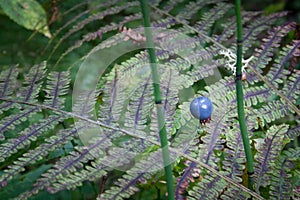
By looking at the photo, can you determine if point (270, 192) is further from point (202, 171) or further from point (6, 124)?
point (6, 124)

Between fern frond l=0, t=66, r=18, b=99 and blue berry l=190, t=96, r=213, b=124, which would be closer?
blue berry l=190, t=96, r=213, b=124

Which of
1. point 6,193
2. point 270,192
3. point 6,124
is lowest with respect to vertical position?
point 6,193

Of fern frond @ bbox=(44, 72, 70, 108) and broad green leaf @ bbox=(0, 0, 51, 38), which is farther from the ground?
broad green leaf @ bbox=(0, 0, 51, 38)

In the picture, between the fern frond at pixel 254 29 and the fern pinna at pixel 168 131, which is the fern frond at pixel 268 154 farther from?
the fern frond at pixel 254 29

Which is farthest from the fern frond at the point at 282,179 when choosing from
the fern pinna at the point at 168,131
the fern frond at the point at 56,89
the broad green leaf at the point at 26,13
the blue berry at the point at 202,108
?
the broad green leaf at the point at 26,13

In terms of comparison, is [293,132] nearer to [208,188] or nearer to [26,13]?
[208,188]

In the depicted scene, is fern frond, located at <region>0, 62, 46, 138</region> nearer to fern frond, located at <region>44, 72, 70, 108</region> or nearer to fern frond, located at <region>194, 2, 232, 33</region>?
fern frond, located at <region>44, 72, 70, 108</region>

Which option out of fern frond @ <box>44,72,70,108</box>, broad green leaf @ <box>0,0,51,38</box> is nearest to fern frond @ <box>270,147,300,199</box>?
fern frond @ <box>44,72,70,108</box>

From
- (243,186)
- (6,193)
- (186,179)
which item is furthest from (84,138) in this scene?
(6,193)
